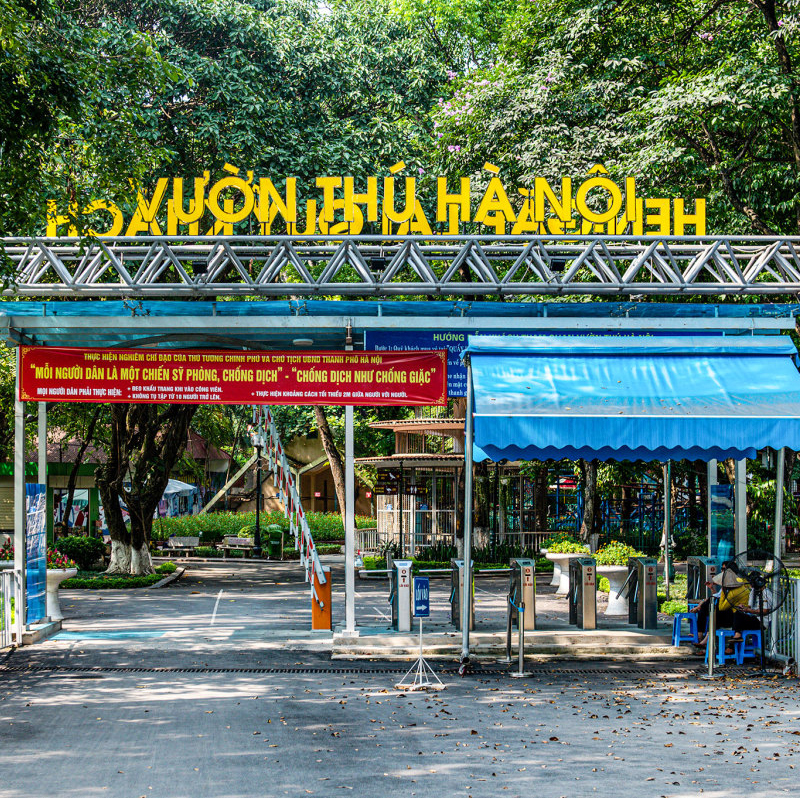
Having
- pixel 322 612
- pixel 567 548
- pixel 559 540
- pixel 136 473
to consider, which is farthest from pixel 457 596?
pixel 136 473

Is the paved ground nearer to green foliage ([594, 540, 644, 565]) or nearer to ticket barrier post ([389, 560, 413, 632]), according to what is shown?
ticket barrier post ([389, 560, 413, 632])

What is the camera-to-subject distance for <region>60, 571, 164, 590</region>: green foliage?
21.6m

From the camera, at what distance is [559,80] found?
20.5 m

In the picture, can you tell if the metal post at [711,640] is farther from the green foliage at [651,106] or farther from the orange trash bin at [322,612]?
the green foliage at [651,106]

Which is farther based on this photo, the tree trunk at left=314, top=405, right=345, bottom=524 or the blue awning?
the tree trunk at left=314, top=405, right=345, bottom=524

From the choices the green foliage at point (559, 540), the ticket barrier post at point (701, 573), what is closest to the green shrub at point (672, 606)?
the ticket barrier post at point (701, 573)

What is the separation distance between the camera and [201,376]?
13148 millimetres

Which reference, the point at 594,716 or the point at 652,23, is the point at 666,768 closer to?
the point at 594,716

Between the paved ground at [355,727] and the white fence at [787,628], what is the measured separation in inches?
29.0

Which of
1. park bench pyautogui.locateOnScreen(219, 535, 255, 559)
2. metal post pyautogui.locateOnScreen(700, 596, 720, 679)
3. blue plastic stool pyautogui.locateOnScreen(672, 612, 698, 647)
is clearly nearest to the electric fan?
metal post pyautogui.locateOnScreen(700, 596, 720, 679)

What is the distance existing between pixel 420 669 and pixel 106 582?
13119 mm

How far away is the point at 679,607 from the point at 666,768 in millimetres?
8622

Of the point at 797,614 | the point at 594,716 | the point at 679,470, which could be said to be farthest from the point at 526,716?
the point at 679,470

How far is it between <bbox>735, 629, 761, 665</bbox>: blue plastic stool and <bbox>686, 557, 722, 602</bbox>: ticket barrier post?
0.90 metres
